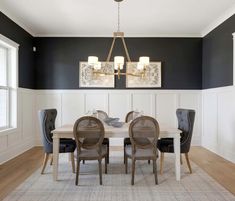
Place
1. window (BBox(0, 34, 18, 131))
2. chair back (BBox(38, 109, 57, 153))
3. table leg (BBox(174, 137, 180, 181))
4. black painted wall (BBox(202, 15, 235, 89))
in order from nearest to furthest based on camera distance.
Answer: table leg (BBox(174, 137, 180, 181)) → chair back (BBox(38, 109, 57, 153)) → black painted wall (BBox(202, 15, 235, 89)) → window (BBox(0, 34, 18, 131))

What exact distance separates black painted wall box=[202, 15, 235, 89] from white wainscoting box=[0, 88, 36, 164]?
4292 millimetres

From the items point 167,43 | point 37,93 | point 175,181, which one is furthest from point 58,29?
point 175,181

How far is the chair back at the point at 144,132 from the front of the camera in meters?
3.35

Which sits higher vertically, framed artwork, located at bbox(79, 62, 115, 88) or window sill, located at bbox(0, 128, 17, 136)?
framed artwork, located at bbox(79, 62, 115, 88)

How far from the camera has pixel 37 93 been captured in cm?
638

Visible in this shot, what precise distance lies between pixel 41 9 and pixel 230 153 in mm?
4473

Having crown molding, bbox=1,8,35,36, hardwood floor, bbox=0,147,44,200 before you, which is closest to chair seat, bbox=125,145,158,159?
hardwood floor, bbox=0,147,44,200

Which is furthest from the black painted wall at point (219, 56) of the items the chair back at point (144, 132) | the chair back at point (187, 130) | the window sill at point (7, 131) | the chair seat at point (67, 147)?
the window sill at point (7, 131)

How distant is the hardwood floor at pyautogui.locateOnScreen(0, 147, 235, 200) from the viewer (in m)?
3.47

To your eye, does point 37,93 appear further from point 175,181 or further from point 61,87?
point 175,181

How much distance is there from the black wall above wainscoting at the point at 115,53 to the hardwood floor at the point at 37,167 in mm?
1799

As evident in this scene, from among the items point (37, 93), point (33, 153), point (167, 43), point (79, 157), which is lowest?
point (33, 153)

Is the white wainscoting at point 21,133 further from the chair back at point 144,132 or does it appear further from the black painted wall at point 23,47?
the chair back at point 144,132

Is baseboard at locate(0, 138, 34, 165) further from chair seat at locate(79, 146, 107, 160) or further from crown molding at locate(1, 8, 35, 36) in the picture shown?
crown molding at locate(1, 8, 35, 36)
